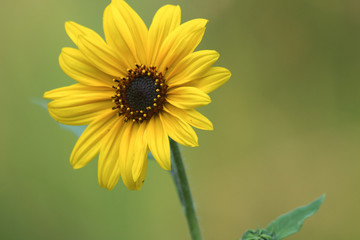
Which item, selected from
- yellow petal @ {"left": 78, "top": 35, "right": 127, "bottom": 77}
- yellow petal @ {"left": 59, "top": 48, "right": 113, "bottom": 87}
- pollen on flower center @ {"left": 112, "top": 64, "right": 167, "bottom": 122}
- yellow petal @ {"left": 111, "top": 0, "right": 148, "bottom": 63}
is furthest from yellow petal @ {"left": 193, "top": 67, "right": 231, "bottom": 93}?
yellow petal @ {"left": 59, "top": 48, "right": 113, "bottom": 87}

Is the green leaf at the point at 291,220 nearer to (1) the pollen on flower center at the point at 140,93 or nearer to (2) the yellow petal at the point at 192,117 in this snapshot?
(2) the yellow petal at the point at 192,117

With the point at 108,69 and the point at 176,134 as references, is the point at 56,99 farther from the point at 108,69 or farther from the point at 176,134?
the point at 176,134

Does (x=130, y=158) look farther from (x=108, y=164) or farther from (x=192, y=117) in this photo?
(x=192, y=117)

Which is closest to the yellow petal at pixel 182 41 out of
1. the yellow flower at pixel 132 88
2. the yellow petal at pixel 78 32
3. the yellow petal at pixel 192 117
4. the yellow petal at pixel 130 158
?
the yellow flower at pixel 132 88

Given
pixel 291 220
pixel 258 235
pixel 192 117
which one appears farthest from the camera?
pixel 291 220

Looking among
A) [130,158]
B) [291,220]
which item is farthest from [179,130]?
[291,220]

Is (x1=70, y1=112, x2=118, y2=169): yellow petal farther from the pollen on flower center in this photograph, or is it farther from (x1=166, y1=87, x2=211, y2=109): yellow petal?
(x1=166, y1=87, x2=211, y2=109): yellow petal

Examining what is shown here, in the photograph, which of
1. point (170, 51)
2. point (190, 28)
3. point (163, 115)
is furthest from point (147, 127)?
point (190, 28)
